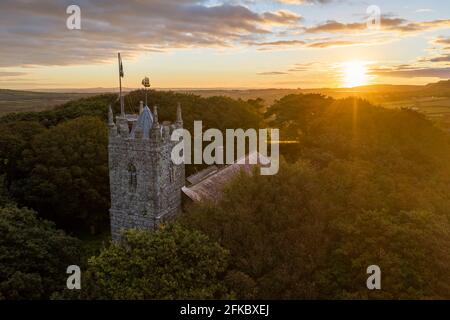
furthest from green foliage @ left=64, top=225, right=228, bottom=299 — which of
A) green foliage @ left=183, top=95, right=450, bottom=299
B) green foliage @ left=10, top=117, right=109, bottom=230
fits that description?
green foliage @ left=10, top=117, right=109, bottom=230

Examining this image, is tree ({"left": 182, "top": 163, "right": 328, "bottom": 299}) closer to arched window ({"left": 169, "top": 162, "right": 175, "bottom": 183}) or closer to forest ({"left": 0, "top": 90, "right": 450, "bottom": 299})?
forest ({"left": 0, "top": 90, "right": 450, "bottom": 299})

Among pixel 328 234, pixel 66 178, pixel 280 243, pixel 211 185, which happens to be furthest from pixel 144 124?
pixel 66 178

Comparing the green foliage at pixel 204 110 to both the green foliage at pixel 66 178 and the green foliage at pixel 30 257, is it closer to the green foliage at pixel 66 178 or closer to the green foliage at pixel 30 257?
the green foliage at pixel 66 178

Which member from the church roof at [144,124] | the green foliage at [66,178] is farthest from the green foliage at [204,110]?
the church roof at [144,124]

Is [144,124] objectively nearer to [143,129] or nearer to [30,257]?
[143,129]

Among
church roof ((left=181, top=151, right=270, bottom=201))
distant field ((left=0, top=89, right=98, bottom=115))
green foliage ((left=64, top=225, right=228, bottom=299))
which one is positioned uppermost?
distant field ((left=0, top=89, right=98, bottom=115))
